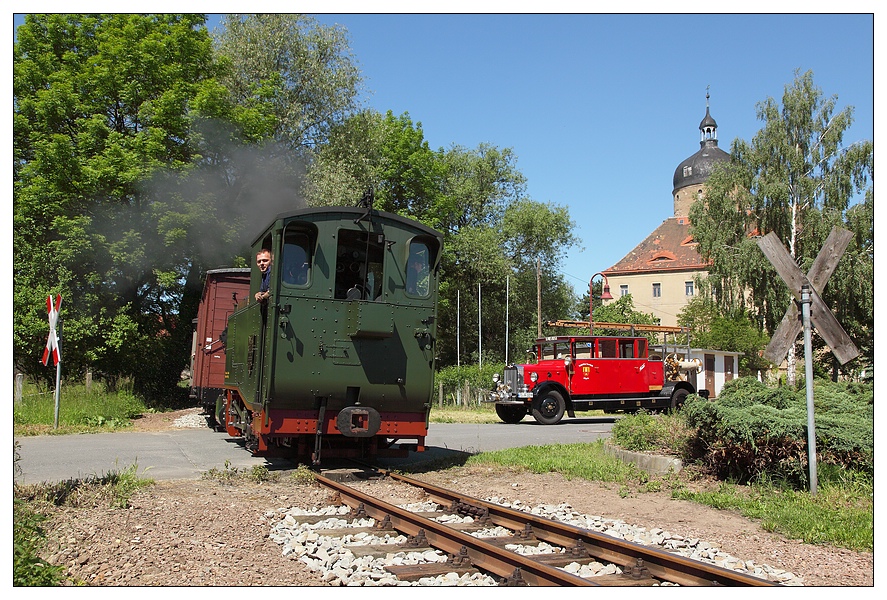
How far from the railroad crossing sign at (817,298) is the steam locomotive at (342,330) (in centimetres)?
422

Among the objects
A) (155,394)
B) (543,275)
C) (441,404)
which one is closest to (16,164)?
(155,394)

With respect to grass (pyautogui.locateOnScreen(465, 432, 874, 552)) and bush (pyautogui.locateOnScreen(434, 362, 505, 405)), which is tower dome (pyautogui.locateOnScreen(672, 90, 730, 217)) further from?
grass (pyautogui.locateOnScreen(465, 432, 874, 552))

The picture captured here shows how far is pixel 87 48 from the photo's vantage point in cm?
2311

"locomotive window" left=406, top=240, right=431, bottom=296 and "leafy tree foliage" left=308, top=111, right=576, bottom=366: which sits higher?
"leafy tree foliage" left=308, top=111, right=576, bottom=366

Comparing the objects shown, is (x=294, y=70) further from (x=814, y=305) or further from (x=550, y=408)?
(x=814, y=305)

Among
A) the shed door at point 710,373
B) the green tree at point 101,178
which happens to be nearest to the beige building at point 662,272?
the shed door at point 710,373

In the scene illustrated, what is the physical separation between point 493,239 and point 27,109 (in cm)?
2551

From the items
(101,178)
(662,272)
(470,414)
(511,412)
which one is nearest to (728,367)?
(470,414)

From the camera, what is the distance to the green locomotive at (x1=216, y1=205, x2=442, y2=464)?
9.09m

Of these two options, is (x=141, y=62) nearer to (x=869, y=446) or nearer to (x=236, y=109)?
(x=236, y=109)

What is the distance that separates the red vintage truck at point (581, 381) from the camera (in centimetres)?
2045

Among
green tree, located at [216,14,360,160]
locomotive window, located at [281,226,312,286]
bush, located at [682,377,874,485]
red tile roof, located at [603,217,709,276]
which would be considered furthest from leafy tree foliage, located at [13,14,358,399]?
red tile roof, located at [603,217,709,276]

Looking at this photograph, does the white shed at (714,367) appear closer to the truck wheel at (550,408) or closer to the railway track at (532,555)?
the truck wheel at (550,408)

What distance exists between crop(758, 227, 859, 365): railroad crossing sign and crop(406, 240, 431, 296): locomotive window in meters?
4.20
